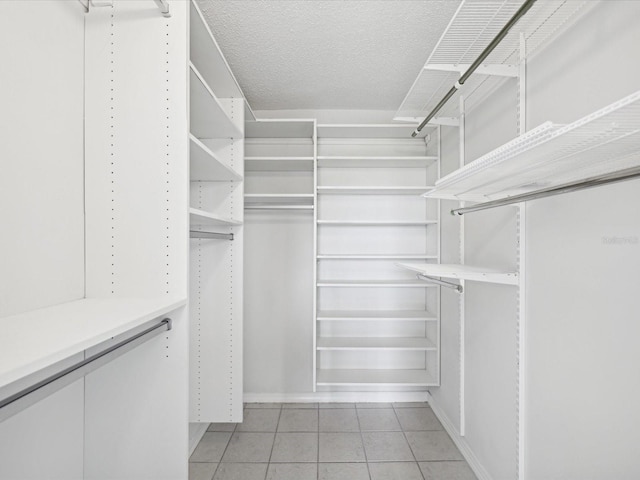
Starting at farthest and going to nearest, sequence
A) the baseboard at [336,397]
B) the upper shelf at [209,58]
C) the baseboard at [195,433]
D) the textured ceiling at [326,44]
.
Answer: the baseboard at [336,397] → the baseboard at [195,433] → the textured ceiling at [326,44] → the upper shelf at [209,58]

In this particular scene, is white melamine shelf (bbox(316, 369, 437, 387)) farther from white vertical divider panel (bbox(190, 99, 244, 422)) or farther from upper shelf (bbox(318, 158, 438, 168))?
upper shelf (bbox(318, 158, 438, 168))

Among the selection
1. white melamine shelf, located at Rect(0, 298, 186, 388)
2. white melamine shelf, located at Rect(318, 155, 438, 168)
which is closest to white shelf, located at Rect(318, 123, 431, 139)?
white melamine shelf, located at Rect(318, 155, 438, 168)

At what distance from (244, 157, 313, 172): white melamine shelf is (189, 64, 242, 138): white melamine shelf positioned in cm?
36

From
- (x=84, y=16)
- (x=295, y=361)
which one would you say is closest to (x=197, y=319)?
(x=295, y=361)

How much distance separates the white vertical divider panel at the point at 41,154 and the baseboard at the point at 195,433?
4.91ft

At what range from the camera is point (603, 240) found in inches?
41.2

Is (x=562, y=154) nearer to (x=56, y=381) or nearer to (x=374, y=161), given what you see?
(x=56, y=381)

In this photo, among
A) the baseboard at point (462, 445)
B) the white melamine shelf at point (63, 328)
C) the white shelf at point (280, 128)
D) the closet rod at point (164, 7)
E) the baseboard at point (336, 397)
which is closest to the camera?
the white melamine shelf at point (63, 328)

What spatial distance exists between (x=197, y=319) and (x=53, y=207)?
4.26 ft

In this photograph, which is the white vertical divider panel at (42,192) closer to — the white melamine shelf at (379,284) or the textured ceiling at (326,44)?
the textured ceiling at (326,44)

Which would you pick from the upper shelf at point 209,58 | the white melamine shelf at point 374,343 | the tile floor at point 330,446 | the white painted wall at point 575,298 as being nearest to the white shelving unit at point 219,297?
the upper shelf at point 209,58

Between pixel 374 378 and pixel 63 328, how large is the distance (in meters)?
2.30

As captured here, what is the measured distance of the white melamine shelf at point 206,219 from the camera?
54.9 inches

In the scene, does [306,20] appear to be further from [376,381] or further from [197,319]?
[376,381]
